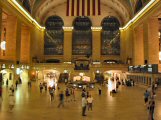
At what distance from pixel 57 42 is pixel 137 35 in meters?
17.5

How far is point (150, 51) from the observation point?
29453 mm

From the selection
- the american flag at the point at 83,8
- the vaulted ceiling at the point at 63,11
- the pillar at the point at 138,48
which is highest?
the vaulted ceiling at the point at 63,11

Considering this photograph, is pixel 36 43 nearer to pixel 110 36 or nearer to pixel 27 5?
pixel 27 5

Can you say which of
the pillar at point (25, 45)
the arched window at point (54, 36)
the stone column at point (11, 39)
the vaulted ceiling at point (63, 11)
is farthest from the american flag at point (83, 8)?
the arched window at point (54, 36)

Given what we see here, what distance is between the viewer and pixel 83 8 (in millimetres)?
32625

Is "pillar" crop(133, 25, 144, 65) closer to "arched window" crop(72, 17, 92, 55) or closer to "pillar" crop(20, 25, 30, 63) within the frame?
"arched window" crop(72, 17, 92, 55)

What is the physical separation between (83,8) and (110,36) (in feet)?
50.4

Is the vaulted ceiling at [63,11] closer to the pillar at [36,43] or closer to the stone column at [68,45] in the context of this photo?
the stone column at [68,45]

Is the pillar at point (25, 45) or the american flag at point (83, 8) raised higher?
the american flag at point (83, 8)

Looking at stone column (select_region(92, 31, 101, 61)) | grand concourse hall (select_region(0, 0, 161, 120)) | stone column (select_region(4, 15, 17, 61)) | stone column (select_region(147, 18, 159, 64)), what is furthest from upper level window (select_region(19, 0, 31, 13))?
stone column (select_region(147, 18, 159, 64))

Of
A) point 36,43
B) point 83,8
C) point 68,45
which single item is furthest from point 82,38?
point 83,8

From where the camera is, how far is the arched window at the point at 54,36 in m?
46.7

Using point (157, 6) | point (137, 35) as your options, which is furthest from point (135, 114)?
point (137, 35)

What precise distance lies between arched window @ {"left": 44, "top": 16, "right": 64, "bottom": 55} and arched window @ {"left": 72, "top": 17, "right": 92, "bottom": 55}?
2.77 meters
